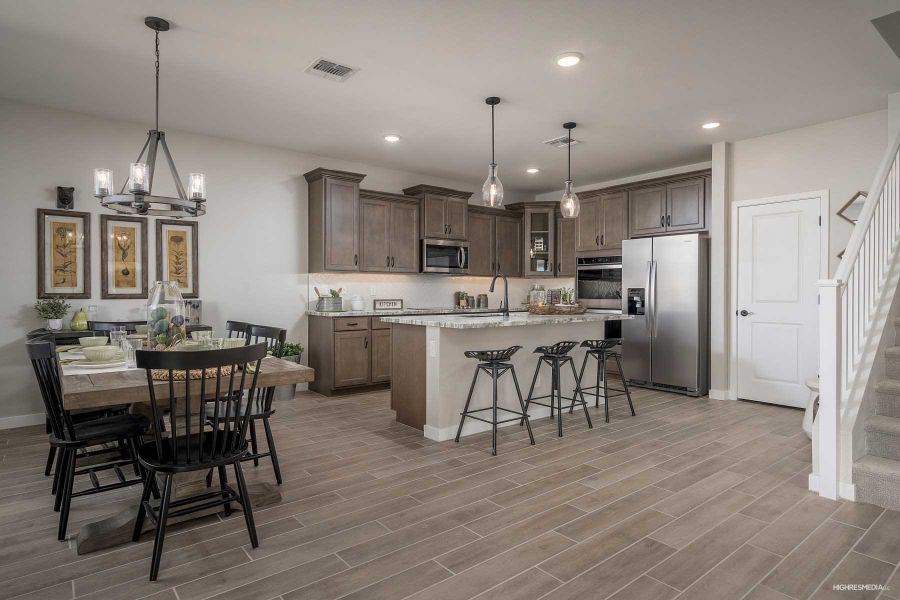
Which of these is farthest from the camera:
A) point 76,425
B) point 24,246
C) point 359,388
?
point 359,388

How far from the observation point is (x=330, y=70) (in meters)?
3.76

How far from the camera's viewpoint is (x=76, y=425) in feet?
8.73

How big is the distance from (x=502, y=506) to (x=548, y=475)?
57cm

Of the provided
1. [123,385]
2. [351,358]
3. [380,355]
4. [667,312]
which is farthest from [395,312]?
[123,385]

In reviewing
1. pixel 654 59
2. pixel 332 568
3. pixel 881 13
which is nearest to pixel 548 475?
pixel 332 568

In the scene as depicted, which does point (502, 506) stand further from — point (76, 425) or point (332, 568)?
point (76, 425)

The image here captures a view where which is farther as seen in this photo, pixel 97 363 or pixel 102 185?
pixel 102 185

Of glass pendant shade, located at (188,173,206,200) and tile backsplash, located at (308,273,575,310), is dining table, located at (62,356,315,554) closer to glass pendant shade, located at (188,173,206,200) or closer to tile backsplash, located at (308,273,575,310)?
glass pendant shade, located at (188,173,206,200)

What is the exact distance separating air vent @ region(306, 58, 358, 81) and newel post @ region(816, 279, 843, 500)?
3.38 metres

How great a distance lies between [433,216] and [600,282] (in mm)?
2428

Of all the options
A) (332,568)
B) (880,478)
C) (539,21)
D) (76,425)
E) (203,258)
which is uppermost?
(539,21)

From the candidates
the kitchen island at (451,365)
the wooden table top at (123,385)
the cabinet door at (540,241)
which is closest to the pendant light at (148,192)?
the wooden table top at (123,385)

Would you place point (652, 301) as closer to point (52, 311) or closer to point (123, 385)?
point (123, 385)

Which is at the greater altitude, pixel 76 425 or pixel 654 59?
pixel 654 59
